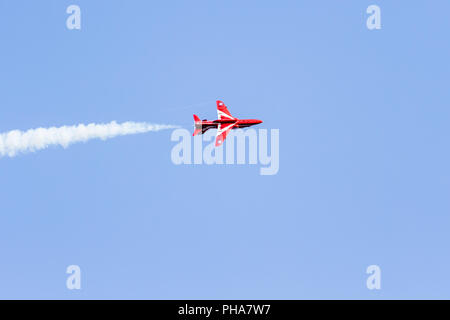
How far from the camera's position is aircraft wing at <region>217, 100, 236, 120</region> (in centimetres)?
10756

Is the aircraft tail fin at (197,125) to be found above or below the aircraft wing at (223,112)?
below

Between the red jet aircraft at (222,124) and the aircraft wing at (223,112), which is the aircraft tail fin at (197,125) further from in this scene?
the aircraft wing at (223,112)

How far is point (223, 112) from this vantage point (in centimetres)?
10844

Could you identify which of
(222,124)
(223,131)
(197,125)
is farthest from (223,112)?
(197,125)

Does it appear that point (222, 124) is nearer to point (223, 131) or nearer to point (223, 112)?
point (223, 131)

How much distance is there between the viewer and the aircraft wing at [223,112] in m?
108

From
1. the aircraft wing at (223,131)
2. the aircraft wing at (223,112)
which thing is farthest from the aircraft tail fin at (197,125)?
the aircraft wing at (223,112)

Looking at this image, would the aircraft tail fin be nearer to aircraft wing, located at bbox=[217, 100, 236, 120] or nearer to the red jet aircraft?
the red jet aircraft
